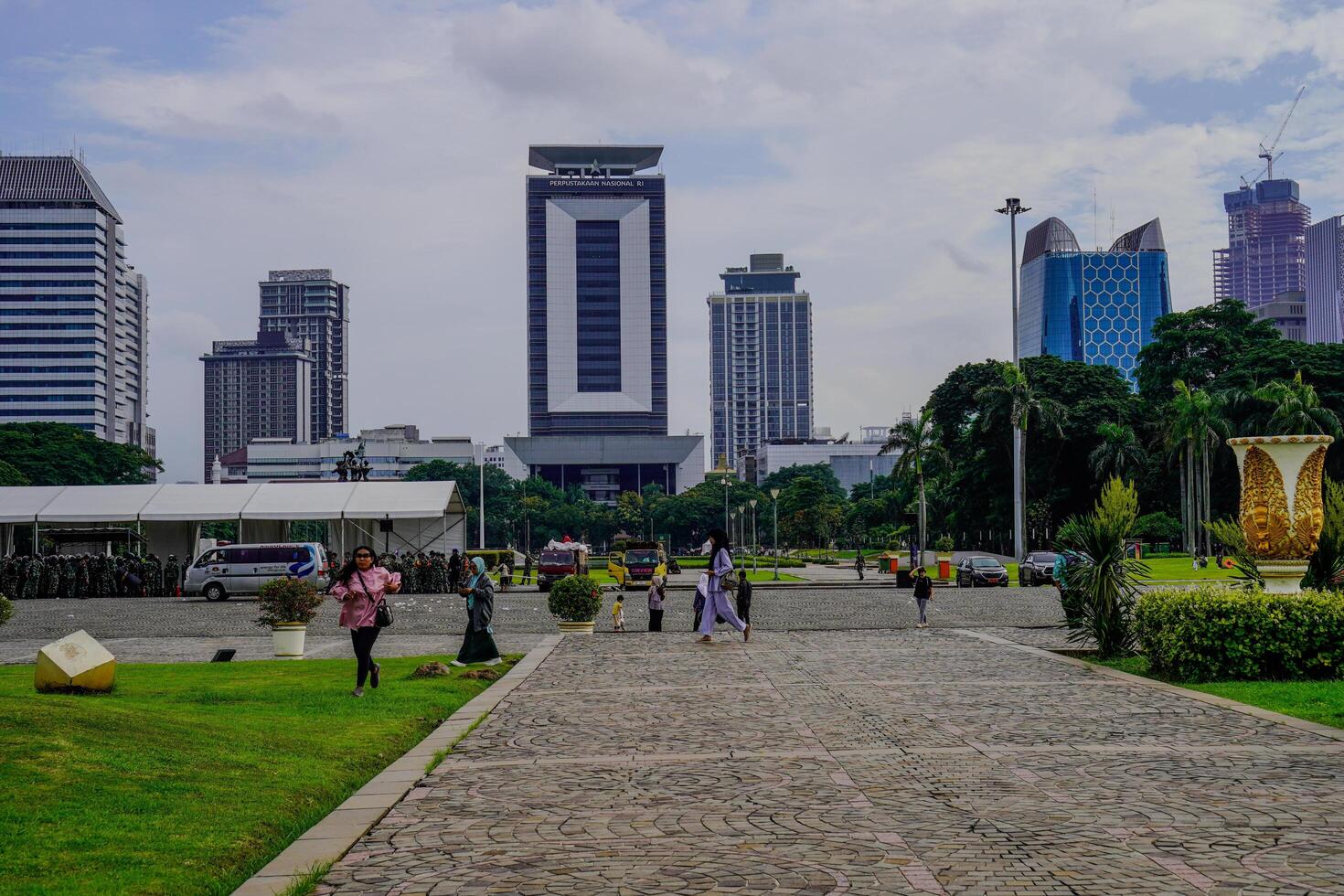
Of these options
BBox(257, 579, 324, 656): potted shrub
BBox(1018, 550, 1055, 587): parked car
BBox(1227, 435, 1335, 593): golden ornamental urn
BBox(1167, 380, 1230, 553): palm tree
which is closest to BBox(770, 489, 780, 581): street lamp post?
BBox(1018, 550, 1055, 587): parked car

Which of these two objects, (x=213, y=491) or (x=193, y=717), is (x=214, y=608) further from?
(x=193, y=717)

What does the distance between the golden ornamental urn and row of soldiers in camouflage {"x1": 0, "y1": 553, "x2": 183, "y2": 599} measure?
3517 centimetres

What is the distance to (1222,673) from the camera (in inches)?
581

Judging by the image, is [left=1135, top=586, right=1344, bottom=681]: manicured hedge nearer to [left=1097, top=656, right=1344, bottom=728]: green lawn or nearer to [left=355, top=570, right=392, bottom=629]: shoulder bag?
[left=1097, top=656, right=1344, bottom=728]: green lawn

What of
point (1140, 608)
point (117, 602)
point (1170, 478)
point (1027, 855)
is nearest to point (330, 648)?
point (1140, 608)

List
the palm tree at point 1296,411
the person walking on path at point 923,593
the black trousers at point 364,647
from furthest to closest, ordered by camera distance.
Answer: the palm tree at point 1296,411
the person walking on path at point 923,593
the black trousers at point 364,647

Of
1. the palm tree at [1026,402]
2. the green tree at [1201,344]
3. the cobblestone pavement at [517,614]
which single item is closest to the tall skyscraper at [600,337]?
the green tree at [1201,344]

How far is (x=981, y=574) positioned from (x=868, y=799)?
39.9 meters

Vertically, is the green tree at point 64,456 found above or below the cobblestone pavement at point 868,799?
above

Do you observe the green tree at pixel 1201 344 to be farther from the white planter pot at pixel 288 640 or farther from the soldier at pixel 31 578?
the white planter pot at pixel 288 640

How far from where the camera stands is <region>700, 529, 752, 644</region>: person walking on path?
20.5 meters

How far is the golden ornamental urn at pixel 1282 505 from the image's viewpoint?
16766 mm

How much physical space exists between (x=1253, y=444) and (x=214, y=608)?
2730 centimetres

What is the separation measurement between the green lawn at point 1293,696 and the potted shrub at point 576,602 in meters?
11.4
